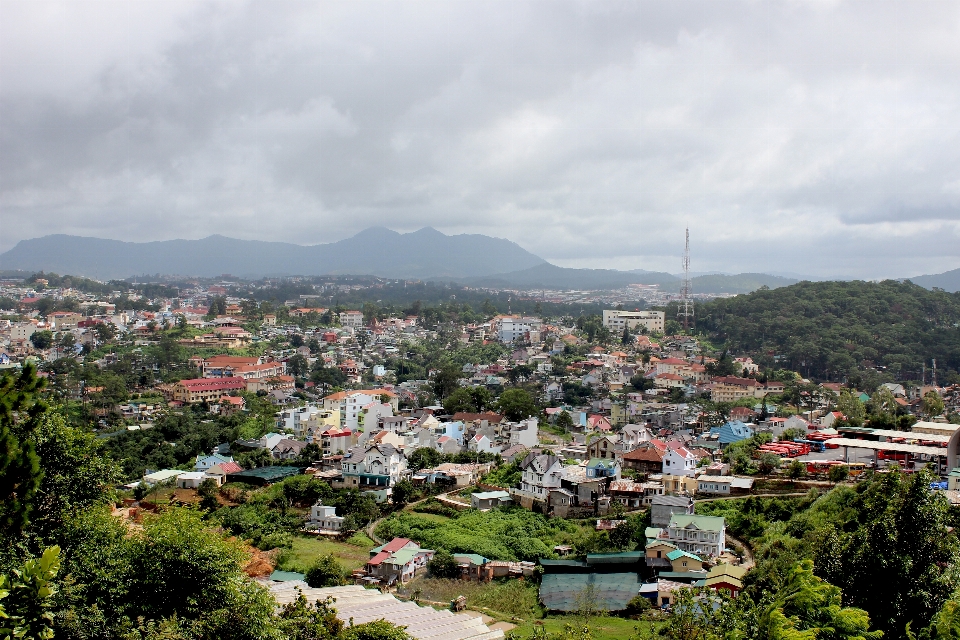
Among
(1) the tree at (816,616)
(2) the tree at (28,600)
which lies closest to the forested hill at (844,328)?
(1) the tree at (816,616)

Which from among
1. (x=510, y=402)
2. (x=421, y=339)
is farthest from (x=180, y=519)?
(x=421, y=339)

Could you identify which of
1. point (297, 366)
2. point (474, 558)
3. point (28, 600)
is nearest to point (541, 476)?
point (474, 558)

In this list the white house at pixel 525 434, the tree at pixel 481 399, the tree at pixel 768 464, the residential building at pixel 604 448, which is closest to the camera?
the tree at pixel 768 464

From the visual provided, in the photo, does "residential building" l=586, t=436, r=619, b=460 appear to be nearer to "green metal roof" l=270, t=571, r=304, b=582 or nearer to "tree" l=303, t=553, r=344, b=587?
"tree" l=303, t=553, r=344, b=587

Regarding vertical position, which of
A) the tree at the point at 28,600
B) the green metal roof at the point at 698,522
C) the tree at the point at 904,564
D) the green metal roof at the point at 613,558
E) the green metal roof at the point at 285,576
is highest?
the tree at the point at 28,600

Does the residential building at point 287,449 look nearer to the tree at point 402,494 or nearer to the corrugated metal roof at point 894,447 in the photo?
the tree at point 402,494
